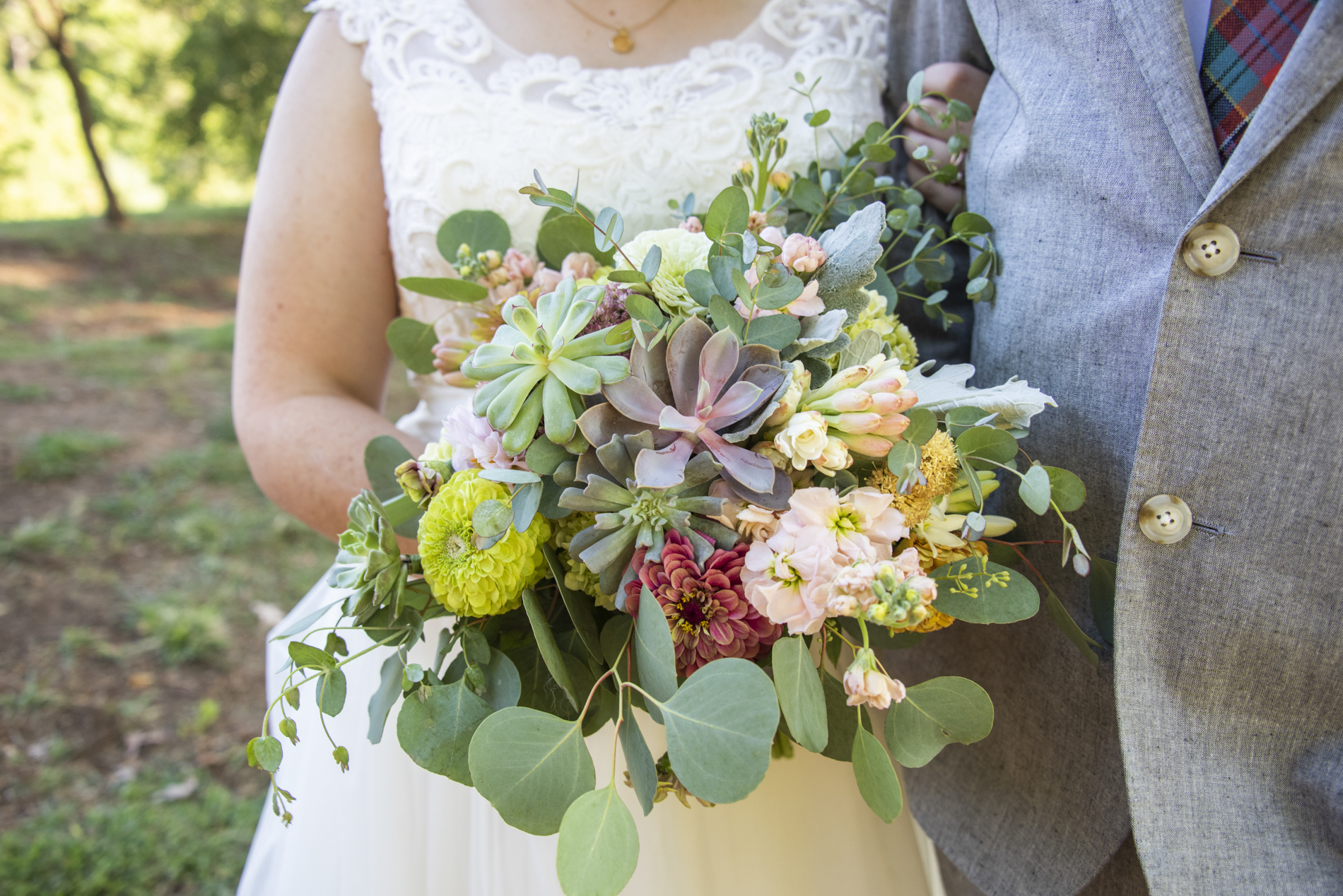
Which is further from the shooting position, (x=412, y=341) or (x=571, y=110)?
(x=571, y=110)

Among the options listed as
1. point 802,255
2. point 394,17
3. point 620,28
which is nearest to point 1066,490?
point 802,255

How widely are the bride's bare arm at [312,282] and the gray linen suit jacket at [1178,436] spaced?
887 millimetres

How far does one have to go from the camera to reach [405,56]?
1.20 metres

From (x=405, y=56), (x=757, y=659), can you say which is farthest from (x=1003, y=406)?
(x=405, y=56)

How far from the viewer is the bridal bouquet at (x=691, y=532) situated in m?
0.58

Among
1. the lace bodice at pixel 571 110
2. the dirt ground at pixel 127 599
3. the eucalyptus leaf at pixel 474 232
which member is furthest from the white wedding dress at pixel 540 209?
the dirt ground at pixel 127 599

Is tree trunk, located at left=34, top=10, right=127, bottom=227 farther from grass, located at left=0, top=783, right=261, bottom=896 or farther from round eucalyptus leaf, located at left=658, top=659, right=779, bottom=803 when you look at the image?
round eucalyptus leaf, located at left=658, top=659, right=779, bottom=803

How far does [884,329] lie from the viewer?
762mm

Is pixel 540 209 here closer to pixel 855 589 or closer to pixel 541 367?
pixel 541 367

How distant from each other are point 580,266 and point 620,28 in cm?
65

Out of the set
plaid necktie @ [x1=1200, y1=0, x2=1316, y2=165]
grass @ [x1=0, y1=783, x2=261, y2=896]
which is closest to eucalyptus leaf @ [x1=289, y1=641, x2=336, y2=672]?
plaid necktie @ [x1=1200, y1=0, x2=1316, y2=165]

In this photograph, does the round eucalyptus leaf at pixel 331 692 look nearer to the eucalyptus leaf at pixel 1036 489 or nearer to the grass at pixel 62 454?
the eucalyptus leaf at pixel 1036 489

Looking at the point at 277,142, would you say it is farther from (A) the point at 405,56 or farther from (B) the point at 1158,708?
(B) the point at 1158,708

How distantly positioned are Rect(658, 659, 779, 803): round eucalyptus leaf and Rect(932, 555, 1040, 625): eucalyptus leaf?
7.9 inches
